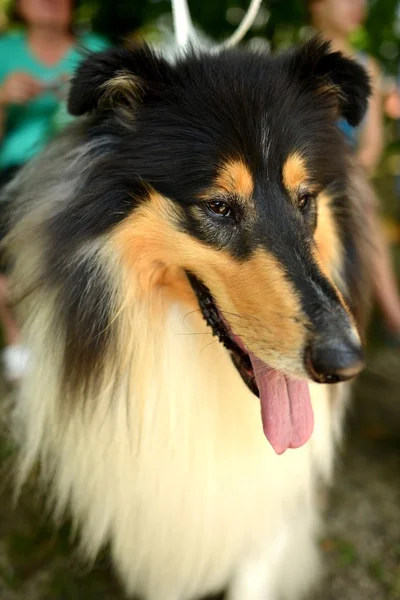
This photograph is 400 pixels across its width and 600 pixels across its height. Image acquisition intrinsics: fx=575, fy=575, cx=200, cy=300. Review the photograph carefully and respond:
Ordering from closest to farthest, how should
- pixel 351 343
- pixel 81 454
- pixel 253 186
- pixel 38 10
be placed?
1. pixel 351 343
2. pixel 253 186
3. pixel 81 454
4. pixel 38 10

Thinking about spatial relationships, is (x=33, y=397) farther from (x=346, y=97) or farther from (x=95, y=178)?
(x=346, y=97)

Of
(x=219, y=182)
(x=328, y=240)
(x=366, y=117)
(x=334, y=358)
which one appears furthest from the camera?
(x=366, y=117)

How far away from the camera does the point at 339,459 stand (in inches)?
103

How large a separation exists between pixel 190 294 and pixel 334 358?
444mm

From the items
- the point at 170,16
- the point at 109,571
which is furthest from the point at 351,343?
the point at 170,16

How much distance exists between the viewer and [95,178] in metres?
1.40

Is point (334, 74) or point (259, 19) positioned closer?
point (334, 74)

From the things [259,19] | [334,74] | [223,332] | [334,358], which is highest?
[334,74]

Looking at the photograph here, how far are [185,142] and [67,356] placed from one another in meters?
0.61

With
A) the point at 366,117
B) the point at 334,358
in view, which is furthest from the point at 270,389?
the point at 366,117

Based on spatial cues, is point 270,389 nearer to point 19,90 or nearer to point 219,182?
point 219,182

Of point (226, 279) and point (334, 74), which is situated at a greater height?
point (334, 74)

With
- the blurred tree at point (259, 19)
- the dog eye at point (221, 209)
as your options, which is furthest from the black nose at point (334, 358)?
the blurred tree at point (259, 19)

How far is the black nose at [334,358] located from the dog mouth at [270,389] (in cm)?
21
